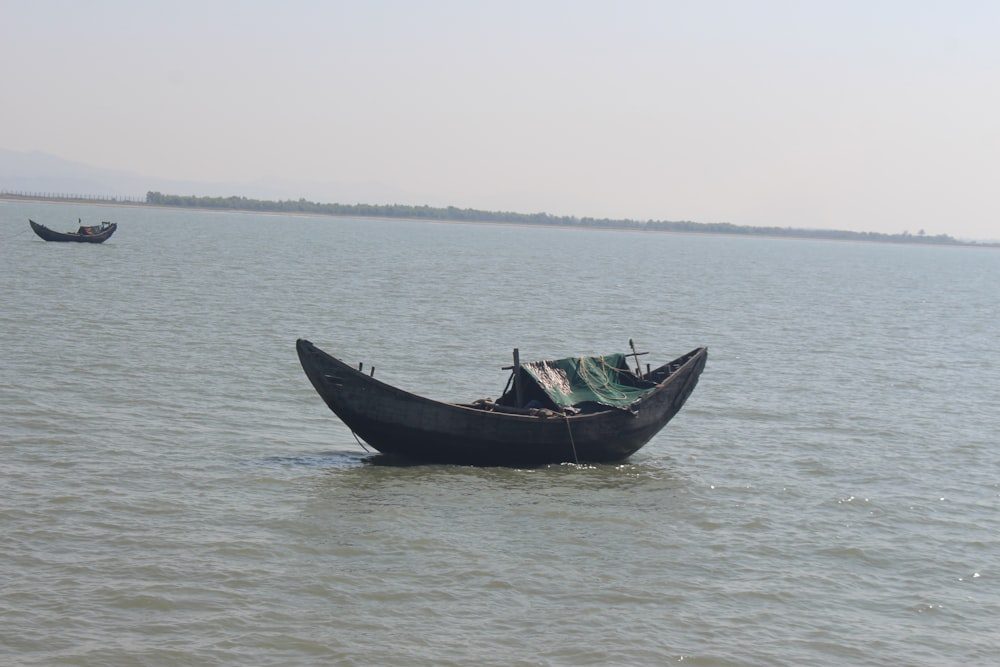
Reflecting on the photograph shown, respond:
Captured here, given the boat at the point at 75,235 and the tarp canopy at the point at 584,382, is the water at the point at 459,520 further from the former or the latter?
the boat at the point at 75,235

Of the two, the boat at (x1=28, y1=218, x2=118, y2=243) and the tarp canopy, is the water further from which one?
the boat at (x1=28, y1=218, x2=118, y2=243)

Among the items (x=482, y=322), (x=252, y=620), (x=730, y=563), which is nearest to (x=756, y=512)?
(x=730, y=563)

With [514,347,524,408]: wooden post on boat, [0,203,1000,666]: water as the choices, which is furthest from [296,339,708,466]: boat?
[0,203,1000,666]: water

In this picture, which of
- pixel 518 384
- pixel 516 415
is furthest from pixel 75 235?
pixel 516 415

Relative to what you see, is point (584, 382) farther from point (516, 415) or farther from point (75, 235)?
point (75, 235)

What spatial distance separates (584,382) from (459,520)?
18.4ft

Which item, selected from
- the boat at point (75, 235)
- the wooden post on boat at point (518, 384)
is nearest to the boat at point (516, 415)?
the wooden post on boat at point (518, 384)

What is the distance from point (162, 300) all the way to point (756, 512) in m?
30.2

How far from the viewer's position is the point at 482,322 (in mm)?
40875

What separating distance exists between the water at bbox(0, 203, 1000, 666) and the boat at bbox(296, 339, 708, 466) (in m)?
0.47

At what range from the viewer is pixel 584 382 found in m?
21.3

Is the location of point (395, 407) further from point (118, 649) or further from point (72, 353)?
point (72, 353)

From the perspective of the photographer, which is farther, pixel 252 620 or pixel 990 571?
pixel 990 571

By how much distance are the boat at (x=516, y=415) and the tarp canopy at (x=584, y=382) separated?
0.02 m
